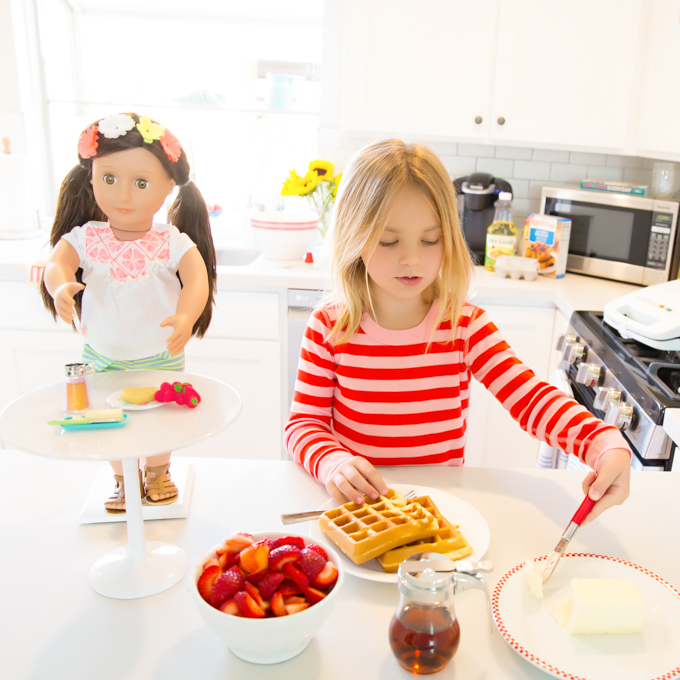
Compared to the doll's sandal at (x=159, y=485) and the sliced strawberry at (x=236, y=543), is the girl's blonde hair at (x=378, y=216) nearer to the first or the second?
the doll's sandal at (x=159, y=485)

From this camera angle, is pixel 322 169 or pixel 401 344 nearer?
pixel 401 344

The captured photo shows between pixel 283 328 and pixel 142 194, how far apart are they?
1.41m

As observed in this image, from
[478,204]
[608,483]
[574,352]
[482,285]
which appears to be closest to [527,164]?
[478,204]

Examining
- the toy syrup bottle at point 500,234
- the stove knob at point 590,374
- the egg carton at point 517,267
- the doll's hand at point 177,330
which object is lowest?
the stove knob at point 590,374

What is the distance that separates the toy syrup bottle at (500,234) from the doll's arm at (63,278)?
1.80 m

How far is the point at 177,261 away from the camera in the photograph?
838mm

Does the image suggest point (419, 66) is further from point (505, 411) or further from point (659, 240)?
point (505, 411)

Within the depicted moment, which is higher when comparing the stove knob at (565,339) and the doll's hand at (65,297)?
the doll's hand at (65,297)

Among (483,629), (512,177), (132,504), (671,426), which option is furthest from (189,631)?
(512,177)

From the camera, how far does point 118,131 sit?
77 cm

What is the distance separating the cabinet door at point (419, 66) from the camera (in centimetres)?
218

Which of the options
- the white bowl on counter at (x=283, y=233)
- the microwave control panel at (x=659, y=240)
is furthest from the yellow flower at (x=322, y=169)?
the microwave control panel at (x=659, y=240)

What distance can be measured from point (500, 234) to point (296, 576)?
1.97 m

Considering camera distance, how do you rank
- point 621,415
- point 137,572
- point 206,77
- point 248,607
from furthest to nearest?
point 206,77 < point 621,415 < point 137,572 < point 248,607
